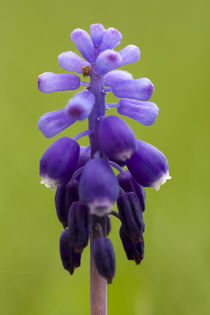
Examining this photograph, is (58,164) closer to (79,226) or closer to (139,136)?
(79,226)

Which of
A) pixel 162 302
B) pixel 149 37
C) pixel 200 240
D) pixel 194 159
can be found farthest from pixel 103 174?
pixel 149 37

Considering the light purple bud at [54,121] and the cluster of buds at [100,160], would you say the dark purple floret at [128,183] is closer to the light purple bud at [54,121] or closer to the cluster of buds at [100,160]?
the cluster of buds at [100,160]

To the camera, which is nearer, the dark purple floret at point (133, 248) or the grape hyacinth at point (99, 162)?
the grape hyacinth at point (99, 162)

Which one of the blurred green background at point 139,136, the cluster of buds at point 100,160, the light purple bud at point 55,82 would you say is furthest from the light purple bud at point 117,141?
the blurred green background at point 139,136

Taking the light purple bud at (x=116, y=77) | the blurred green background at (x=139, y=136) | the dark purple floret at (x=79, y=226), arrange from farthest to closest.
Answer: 1. the blurred green background at (x=139, y=136)
2. the light purple bud at (x=116, y=77)
3. the dark purple floret at (x=79, y=226)

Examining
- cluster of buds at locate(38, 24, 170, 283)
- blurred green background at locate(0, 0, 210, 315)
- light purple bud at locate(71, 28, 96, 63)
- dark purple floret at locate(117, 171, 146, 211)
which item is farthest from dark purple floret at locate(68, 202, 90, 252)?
blurred green background at locate(0, 0, 210, 315)

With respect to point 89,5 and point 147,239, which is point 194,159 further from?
point 89,5

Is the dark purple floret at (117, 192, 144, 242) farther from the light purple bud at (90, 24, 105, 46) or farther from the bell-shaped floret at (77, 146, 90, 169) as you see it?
the light purple bud at (90, 24, 105, 46)
